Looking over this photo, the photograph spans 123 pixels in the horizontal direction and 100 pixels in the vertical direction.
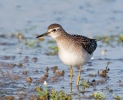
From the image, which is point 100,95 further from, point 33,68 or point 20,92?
point 33,68

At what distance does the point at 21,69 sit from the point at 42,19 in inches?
214

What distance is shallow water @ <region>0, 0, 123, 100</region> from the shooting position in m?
10.0

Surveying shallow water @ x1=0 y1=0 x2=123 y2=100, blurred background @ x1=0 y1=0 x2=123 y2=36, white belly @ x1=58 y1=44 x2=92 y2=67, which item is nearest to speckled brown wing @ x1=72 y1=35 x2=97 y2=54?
white belly @ x1=58 y1=44 x2=92 y2=67

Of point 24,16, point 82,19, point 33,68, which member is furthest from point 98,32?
point 33,68

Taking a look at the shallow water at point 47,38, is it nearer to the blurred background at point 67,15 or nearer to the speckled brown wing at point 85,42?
the blurred background at point 67,15

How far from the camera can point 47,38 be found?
47.1 feet

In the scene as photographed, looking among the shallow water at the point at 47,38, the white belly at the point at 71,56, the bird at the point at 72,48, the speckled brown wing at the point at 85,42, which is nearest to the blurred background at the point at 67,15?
the shallow water at the point at 47,38

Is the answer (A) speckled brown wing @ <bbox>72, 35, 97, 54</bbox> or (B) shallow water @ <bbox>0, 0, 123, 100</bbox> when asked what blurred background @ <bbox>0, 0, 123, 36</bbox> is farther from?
(A) speckled brown wing @ <bbox>72, 35, 97, 54</bbox>

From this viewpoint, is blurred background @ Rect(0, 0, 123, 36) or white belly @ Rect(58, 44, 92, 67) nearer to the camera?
white belly @ Rect(58, 44, 92, 67)

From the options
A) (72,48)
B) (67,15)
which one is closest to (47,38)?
(67,15)

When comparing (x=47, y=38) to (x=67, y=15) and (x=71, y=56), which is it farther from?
(x=71, y=56)

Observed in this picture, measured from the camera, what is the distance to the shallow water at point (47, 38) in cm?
1003

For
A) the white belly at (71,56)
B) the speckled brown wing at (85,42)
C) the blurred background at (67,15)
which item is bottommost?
the white belly at (71,56)

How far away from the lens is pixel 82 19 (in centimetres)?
1620
